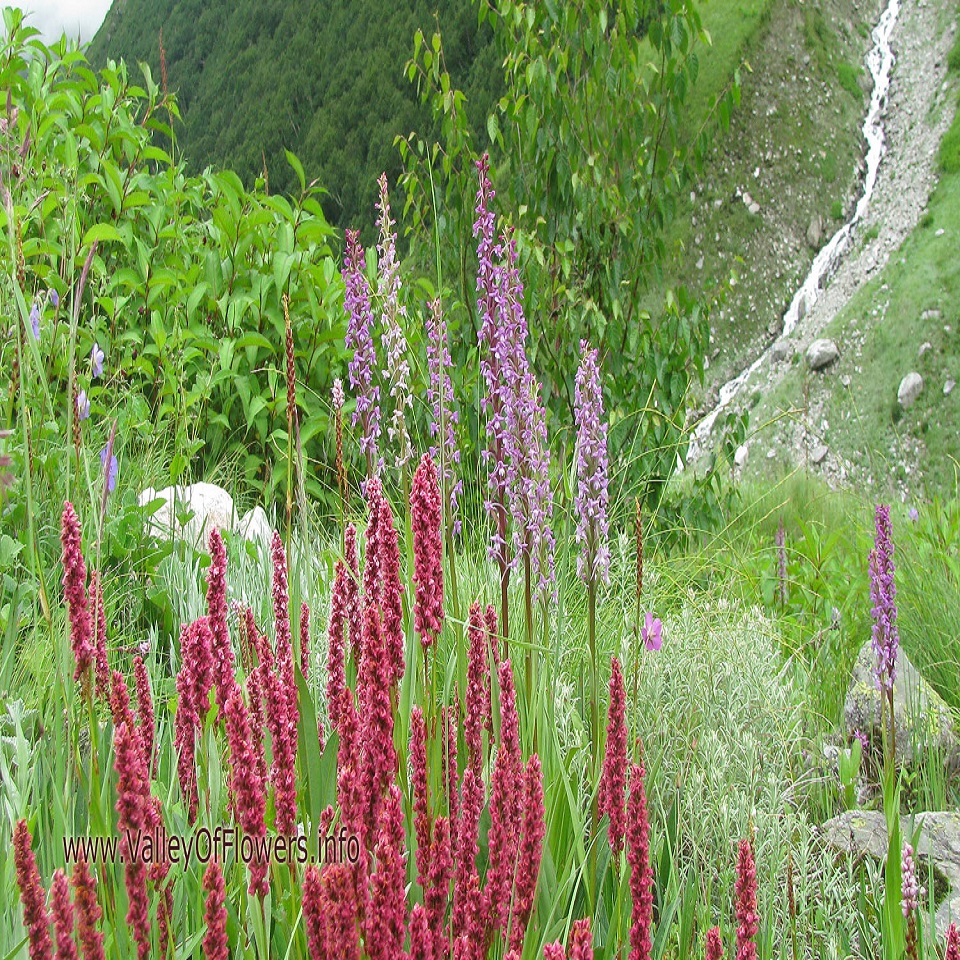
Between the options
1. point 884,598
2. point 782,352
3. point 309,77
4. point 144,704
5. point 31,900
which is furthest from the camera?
point 309,77

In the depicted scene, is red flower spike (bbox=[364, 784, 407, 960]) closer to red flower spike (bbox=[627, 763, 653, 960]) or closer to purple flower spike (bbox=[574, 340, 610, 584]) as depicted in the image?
red flower spike (bbox=[627, 763, 653, 960])

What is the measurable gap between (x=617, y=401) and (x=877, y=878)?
11.9 feet

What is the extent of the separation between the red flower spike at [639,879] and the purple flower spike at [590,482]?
2.18 feet

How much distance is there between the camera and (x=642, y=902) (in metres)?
1.20

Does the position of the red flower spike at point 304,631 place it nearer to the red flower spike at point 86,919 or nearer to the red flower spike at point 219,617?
the red flower spike at point 219,617

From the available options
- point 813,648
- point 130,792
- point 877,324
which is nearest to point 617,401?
point 813,648

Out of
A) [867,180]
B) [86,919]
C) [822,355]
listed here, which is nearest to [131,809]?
[86,919]

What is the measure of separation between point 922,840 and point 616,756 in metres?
1.84

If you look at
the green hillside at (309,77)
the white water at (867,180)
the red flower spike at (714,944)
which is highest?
the green hillside at (309,77)

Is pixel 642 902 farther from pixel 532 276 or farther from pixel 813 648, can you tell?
pixel 532 276

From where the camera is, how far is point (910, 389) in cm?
2927

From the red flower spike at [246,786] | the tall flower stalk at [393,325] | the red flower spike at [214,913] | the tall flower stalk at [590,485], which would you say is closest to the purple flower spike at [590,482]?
the tall flower stalk at [590,485]

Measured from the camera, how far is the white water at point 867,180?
A: 4081cm

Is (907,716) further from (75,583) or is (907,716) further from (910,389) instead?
(910,389)
